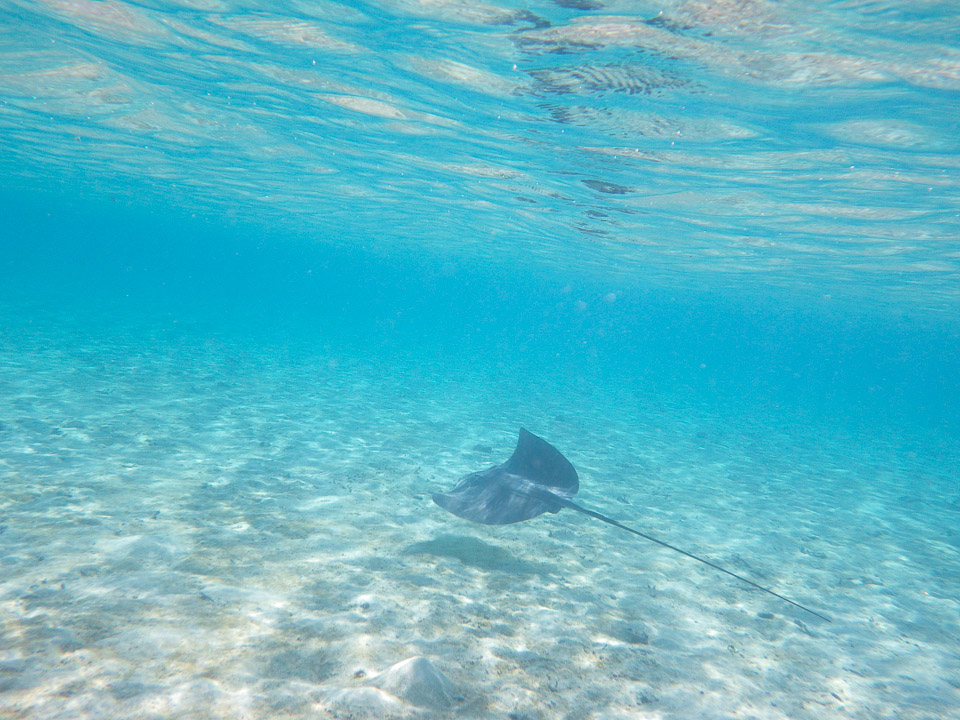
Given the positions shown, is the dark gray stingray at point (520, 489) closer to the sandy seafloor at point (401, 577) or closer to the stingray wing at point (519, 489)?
the stingray wing at point (519, 489)

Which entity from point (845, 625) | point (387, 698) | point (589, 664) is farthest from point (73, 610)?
point (845, 625)

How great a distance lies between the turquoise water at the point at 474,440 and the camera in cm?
501

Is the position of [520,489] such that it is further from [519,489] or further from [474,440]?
[474,440]

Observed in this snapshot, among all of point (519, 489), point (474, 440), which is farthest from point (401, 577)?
point (474, 440)

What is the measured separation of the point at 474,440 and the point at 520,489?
7.53m

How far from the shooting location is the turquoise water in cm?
501

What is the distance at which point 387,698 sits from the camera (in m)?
4.12

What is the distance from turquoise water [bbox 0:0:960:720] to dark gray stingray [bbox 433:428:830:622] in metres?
0.69

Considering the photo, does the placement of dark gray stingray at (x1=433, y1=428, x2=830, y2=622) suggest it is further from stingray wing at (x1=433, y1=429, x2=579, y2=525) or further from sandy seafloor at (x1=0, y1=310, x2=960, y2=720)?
sandy seafloor at (x1=0, y1=310, x2=960, y2=720)

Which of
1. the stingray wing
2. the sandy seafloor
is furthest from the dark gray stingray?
the sandy seafloor

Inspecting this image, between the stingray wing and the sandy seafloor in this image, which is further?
the stingray wing

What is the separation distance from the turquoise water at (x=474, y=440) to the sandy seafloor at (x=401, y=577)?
5 cm

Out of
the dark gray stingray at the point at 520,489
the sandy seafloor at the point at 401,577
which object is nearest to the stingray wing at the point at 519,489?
the dark gray stingray at the point at 520,489

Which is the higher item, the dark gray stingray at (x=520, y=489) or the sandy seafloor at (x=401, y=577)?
the dark gray stingray at (x=520, y=489)
